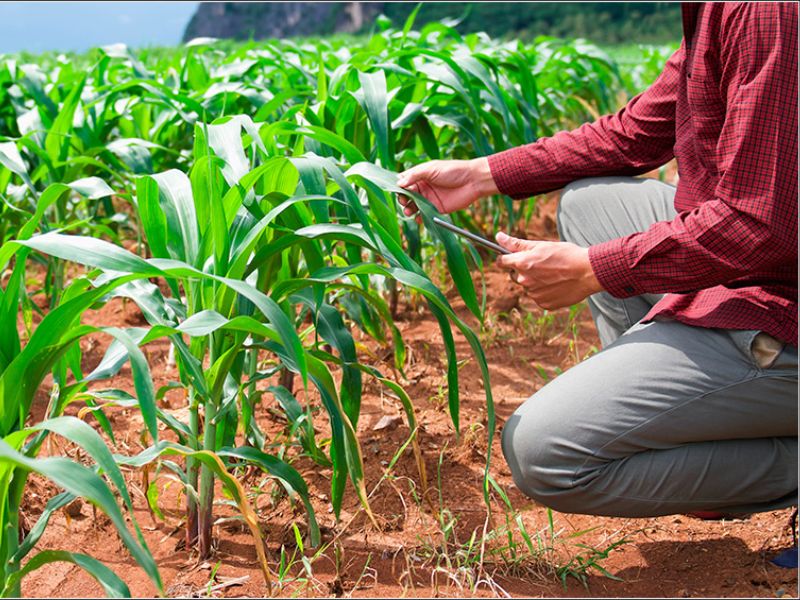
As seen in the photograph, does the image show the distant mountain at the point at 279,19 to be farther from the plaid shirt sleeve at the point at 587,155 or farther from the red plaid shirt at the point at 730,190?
the red plaid shirt at the point at 730,190

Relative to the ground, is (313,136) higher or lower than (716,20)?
lower

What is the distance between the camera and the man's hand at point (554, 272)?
4.72 feet

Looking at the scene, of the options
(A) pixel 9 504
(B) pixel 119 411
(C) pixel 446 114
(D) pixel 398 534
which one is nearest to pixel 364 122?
(C) pixel 446 114

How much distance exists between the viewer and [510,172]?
181 cm

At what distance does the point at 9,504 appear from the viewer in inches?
45.0

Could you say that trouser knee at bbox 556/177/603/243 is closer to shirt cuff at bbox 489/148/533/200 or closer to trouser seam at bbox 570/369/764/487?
shirt cuff at bbox 489/148/533/200

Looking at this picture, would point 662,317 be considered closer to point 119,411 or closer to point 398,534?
point 398,534

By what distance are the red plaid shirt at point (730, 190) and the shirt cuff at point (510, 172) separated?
347 mm

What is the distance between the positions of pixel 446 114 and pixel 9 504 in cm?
161

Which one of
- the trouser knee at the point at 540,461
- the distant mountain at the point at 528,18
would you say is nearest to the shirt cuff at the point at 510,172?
the trouser knee at the point at 540,461

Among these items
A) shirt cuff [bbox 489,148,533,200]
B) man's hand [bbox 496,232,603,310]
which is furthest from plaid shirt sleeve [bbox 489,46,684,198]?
man's hand [bbox 496,232,603,310]

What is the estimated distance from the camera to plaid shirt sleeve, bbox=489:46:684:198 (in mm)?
1777

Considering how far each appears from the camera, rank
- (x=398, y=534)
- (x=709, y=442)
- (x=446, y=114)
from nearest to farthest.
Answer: (x=709, y=442) → (x=398, y=534) → (x=446, y=114)

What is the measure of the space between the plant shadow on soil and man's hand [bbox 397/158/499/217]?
43 centimetres
